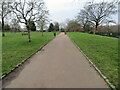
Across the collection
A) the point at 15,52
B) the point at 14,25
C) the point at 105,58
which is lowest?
the point at 105,58

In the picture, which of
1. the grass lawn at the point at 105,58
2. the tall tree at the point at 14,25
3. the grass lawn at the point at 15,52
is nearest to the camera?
the grass lawn at the point at 105,58

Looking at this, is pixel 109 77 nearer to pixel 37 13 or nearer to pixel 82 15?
pixel 37 13

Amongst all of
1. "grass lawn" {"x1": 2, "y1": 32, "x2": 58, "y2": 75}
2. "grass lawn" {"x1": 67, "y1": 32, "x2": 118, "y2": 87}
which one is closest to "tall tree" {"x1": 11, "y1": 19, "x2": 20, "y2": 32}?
"grass lawn" {"x1": 2, "y1": 32, "x2": 58, "y2": 75}

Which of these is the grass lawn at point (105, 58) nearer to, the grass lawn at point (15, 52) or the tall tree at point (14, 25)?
the grass lawn at point (15, 52)

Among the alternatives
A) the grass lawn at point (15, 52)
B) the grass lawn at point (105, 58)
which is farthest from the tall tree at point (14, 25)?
the grass lawn at point (105, 58)

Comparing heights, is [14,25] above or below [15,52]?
above

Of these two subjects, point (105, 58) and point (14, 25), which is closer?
point (105, 58)

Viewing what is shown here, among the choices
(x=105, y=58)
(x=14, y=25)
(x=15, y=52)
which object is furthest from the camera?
(x=14, y=25)

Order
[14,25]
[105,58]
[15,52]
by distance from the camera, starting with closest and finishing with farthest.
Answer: [105,58], [15,52], [14,25]

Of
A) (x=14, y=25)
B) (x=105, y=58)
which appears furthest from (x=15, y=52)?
(x=14, y=25)

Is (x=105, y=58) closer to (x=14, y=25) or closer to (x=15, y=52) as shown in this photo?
(x=15, y=52)

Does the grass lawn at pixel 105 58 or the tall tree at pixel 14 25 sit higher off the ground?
the tall tree at pixel 14 25

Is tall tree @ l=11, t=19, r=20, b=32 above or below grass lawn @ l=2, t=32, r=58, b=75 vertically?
above

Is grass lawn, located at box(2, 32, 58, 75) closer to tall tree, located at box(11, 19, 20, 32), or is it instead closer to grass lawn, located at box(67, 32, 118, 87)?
tall tree, located at box(11, 19, 20, 32)
